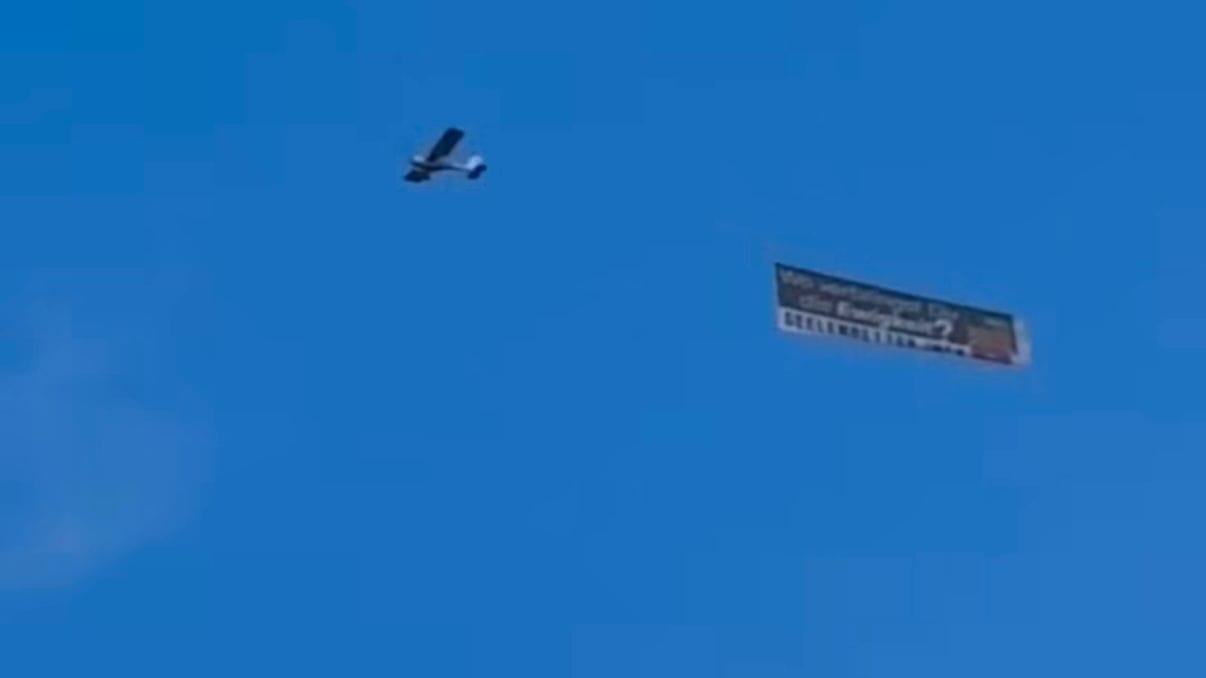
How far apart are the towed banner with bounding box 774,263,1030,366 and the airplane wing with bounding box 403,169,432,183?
14511 millimetres

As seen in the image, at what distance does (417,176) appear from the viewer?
193ft

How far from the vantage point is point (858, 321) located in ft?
154

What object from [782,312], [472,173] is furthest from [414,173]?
[782,312]

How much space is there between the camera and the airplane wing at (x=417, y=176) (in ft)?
193

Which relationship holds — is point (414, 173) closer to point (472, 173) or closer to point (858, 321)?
point (472, 173)

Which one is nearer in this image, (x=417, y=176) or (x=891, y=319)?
(x=891, y=319)

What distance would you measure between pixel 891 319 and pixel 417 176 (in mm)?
15040

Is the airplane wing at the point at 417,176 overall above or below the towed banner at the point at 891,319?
above

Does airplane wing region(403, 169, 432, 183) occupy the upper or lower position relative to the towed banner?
upper

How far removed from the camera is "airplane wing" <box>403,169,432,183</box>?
58719 mm

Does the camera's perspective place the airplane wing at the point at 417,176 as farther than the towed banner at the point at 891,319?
Yes

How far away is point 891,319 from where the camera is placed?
47438 millimetres

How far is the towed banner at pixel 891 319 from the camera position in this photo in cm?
4625

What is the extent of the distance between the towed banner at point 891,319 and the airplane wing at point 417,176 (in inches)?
571
